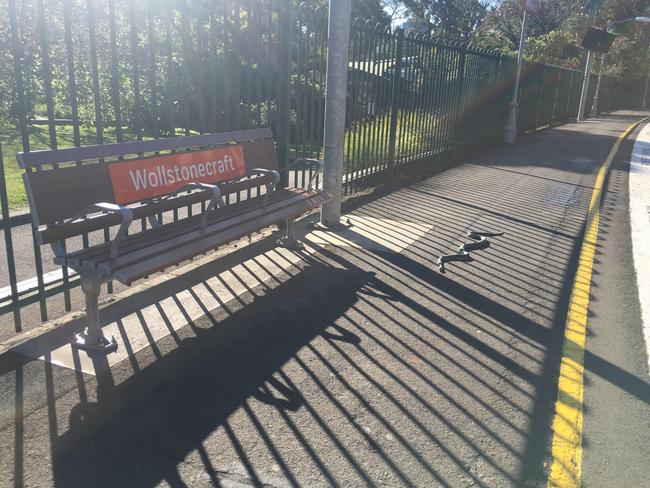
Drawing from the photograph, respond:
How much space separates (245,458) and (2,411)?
4.52ft

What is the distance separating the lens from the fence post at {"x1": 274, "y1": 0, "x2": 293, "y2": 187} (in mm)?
6125

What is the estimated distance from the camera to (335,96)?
648 centimetres

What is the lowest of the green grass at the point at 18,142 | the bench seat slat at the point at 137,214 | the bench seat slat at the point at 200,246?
the green grass at the point at 18,142

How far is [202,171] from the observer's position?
16.2 ft

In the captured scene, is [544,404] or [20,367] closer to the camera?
[544,404]

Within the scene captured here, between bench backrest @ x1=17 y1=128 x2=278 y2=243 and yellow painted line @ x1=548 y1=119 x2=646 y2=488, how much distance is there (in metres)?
2.99

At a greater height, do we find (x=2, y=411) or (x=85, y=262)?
(x=85, y=262)

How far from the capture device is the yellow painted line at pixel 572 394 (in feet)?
8.96

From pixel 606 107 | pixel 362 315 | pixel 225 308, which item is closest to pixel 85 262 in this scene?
pixel 225 308

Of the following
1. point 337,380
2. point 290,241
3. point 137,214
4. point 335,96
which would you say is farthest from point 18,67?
point 335,96

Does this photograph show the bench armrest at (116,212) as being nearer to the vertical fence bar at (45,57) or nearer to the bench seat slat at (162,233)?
the bench seat slat at (162,233)

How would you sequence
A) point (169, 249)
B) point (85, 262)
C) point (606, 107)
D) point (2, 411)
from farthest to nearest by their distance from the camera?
point (606, 107)
point (169, 249)
point (85, 262)
point (2, 411)

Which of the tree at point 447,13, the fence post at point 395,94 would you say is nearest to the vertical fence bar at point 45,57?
the fence post at point 395,94

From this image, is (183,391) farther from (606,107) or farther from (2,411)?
(606,107)
